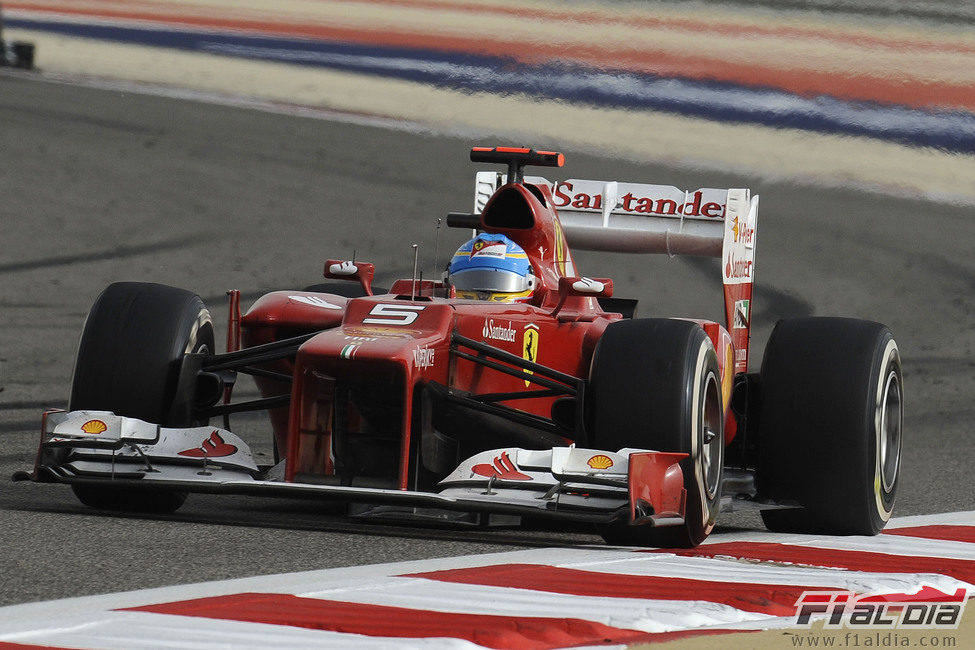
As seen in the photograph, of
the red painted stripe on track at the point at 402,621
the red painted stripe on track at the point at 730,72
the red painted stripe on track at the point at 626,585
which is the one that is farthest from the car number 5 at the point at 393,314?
the red painted stripe on track at the point at 730,72

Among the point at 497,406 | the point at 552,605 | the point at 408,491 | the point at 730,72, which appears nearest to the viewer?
the point at 552,605

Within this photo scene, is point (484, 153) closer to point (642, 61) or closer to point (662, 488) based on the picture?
point (662, 488)

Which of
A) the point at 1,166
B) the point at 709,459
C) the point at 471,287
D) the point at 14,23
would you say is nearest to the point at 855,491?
the point at 709,459

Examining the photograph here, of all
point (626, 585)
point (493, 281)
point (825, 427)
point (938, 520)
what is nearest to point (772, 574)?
point (626, 585)

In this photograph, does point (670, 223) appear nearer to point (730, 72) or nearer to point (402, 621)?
point (402, 621)

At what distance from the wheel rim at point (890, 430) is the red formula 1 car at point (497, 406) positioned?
0.02 m

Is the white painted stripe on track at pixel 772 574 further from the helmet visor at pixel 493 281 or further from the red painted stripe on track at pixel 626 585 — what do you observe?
the helmet visor at pixel 493 281

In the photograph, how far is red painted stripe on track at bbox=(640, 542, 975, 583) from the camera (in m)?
6.33

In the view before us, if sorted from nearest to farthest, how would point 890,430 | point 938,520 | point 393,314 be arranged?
1. point 393,314
2. point 890,430
3. point 938,520

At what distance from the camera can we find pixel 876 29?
51.7ft

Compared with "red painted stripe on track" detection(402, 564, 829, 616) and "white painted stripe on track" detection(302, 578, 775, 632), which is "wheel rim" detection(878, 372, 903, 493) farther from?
"white painted stripe on track" detection(302, 578, 775, 632)

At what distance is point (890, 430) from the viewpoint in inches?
324

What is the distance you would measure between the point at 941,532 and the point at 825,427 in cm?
71

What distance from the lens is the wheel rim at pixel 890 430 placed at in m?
7.99
